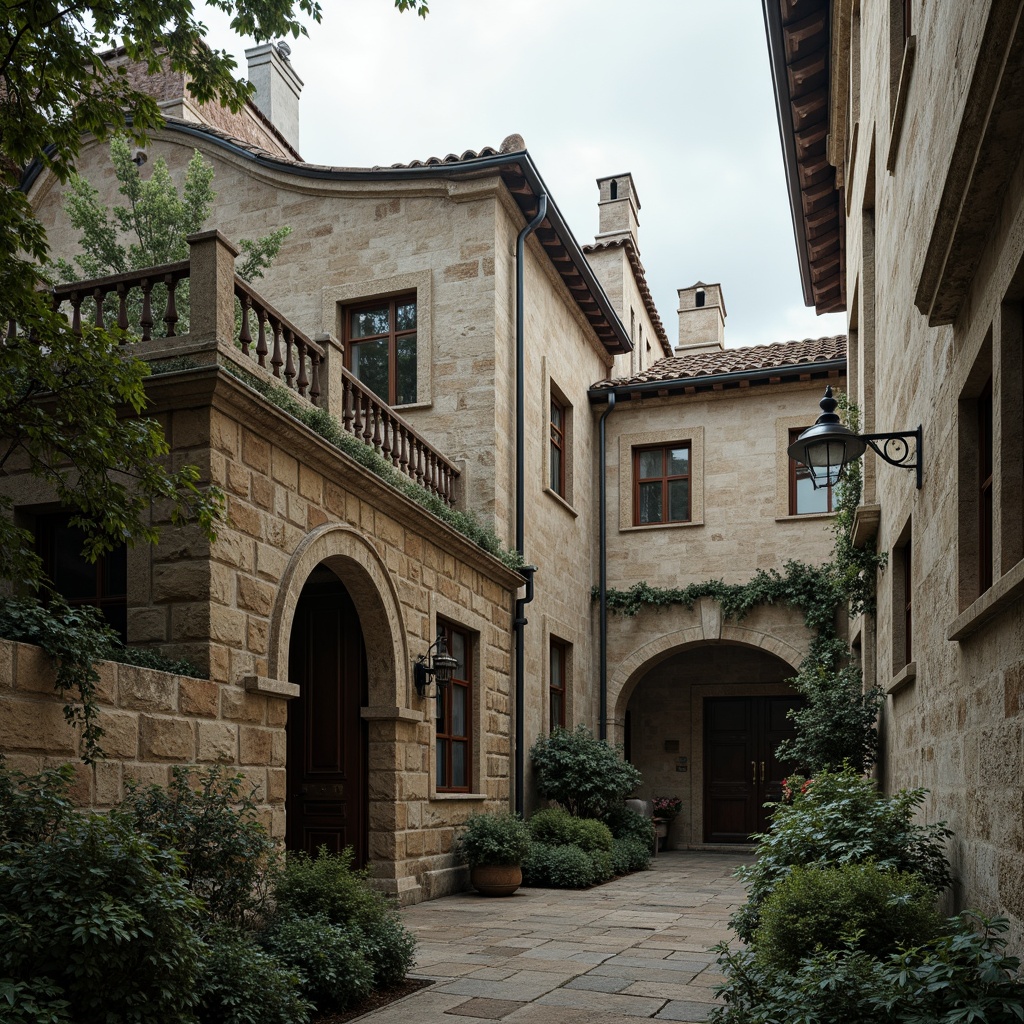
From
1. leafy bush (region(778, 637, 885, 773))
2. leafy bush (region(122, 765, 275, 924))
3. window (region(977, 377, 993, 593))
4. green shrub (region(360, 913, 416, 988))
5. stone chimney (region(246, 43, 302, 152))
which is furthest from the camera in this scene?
stone chimney (region(246, 43, 302, 152))

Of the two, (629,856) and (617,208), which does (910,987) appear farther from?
(617,208)

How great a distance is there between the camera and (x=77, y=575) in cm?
824

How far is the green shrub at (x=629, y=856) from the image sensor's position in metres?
13.7

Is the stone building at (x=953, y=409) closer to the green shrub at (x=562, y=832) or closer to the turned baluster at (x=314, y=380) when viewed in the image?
the green shrub at (x=562, y=832)

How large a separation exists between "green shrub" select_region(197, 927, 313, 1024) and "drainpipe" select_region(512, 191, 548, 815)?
7.94 meters

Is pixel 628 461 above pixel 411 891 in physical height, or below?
above

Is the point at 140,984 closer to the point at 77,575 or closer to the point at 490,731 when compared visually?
the point at 77,575

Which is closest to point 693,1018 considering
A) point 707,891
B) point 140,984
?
point 140,984

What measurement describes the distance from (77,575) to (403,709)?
323 centimetres

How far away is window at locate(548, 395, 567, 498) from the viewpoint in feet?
53.0

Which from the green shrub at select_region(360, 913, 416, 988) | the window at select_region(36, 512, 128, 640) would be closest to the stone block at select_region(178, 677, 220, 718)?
the window at select_region(36, 512, 128, 640)

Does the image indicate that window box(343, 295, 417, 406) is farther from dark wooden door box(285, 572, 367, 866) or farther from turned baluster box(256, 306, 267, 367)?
turned baluster box(256, 306, 267, 367)

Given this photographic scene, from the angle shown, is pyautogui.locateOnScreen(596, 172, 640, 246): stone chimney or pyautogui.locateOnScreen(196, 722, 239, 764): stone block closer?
pyautogui.locateOnScreen(196, 722, 239, 764): stone block

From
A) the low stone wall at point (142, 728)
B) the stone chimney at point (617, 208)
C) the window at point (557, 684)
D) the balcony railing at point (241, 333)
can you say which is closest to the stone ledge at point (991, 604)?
the low stone wall at point (142, 728)
